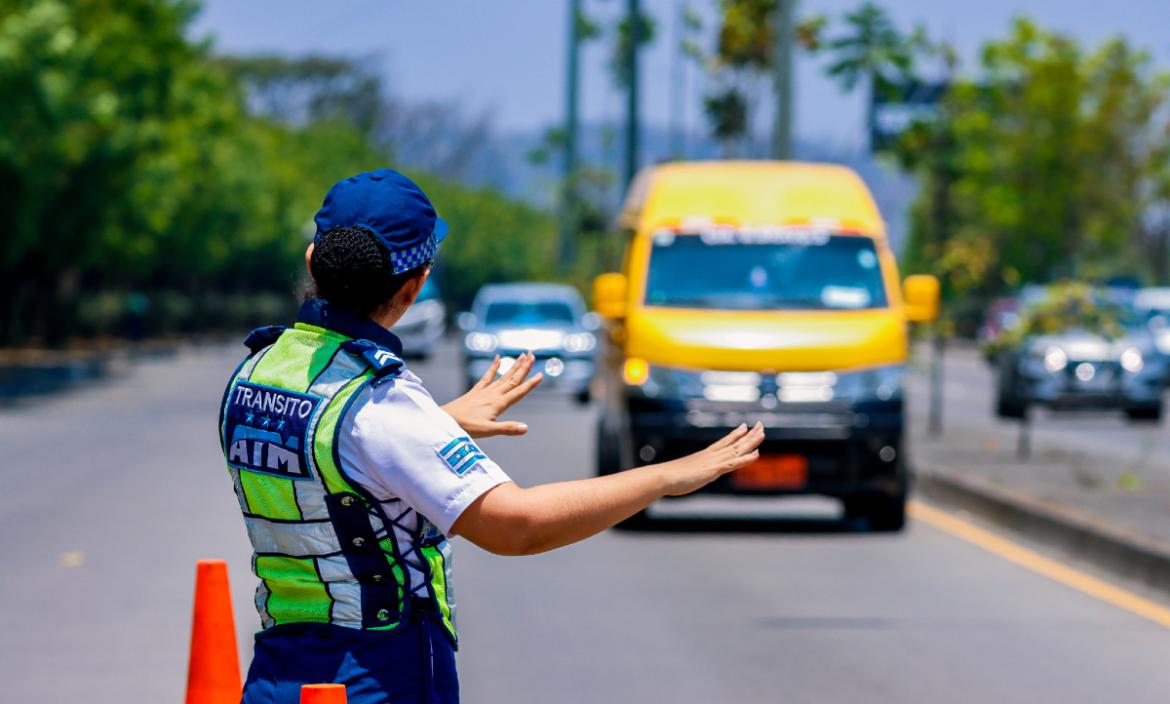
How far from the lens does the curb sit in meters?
11.0

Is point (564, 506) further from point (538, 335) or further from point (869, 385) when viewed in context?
point (538, 335)

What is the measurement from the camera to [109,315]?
5584 centimetres

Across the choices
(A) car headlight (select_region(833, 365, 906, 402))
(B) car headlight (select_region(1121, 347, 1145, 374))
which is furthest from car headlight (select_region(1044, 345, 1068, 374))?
(A) car headlight (select_region(833, 365, 906, 402))

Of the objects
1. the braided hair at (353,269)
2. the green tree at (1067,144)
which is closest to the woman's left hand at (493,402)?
the braided hair at (353,269)

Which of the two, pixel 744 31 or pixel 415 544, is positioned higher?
pixel 744 31

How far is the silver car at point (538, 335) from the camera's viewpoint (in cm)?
3036

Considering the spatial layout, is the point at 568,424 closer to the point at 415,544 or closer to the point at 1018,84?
the point at 415,544

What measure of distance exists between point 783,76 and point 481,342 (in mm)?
8682

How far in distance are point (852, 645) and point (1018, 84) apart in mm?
60325

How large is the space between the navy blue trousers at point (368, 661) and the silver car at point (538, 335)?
25714 millimetres

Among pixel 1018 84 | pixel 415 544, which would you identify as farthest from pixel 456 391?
pixel 1018 84

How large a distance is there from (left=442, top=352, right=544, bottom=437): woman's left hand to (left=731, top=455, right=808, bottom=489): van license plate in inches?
347

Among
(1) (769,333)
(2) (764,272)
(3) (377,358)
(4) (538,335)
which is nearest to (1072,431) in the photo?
(4) (538,335)

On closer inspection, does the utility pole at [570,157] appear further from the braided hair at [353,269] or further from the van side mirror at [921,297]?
the braided hair at [353,269]
